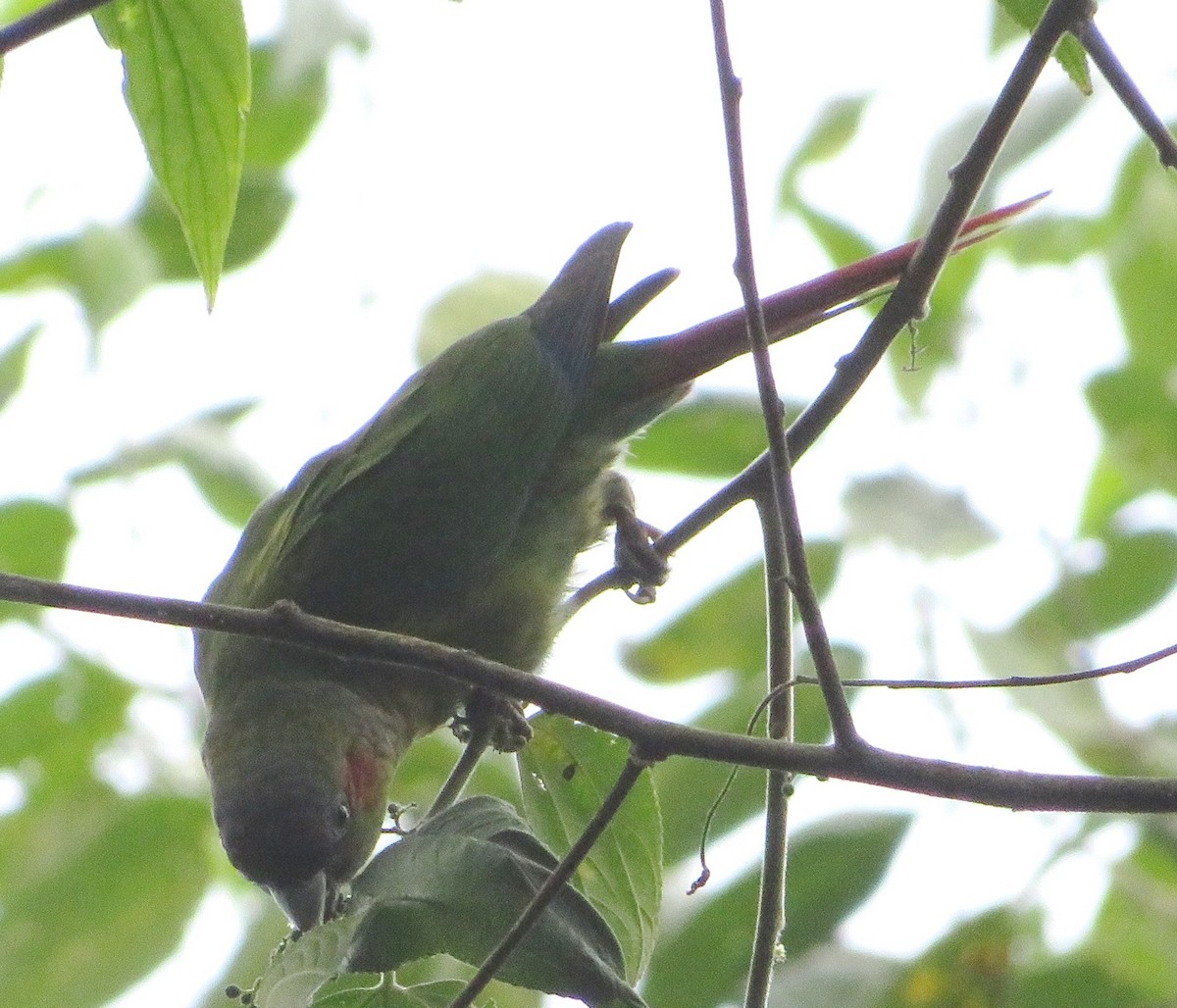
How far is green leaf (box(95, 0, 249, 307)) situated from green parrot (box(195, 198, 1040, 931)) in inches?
48.8

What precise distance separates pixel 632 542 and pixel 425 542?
55 cm

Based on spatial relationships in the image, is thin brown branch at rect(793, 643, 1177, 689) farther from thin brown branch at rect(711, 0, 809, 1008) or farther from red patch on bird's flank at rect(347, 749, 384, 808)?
red patch on bird's flank at rect(347, 749, 384, 808)

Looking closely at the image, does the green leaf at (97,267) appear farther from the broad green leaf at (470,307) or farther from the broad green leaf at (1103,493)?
the broad green leaf at (1103,493)

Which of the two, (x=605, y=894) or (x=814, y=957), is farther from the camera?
(x=814, y=957)

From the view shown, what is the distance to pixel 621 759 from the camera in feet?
7.34

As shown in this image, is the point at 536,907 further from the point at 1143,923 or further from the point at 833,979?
the point at 1143,923

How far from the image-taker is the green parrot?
109 inches

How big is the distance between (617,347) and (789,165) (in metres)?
0.62

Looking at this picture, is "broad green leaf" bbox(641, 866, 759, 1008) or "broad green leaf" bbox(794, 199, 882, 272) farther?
"broad green leaf" bbox(794, 199, 882, 272)

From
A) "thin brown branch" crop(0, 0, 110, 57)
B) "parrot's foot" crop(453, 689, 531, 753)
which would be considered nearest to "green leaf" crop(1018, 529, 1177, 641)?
"parrot's foot" crop(453, 689, 531, 753)

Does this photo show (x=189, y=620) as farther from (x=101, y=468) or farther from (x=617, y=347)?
(x=617, y=347)

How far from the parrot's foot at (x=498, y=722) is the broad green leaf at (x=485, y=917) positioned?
61 cm

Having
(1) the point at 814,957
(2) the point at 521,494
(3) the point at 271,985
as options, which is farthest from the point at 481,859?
(2) the point at 521,494

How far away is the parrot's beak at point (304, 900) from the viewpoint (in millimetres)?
2670
